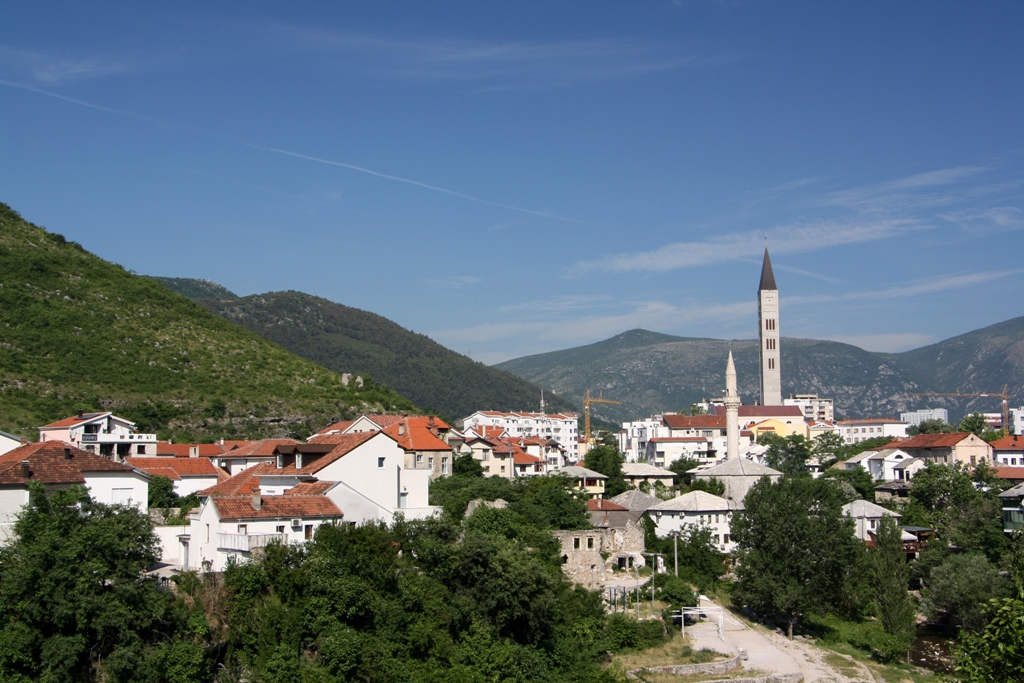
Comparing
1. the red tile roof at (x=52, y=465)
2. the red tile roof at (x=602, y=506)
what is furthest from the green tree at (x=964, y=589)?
the red tile roof at (x=52, y=465)

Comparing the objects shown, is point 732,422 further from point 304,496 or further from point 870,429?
point 870,429

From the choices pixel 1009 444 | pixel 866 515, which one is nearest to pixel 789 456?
pixel 1009 444

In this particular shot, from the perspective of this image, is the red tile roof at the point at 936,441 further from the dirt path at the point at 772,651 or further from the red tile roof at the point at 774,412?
the red tile roof at the point at 774,412

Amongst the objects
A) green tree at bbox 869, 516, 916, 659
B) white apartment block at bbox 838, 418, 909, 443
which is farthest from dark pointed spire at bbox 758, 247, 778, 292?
green tree at bbox 869, 516, 916, 659

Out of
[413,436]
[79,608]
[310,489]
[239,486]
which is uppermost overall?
[413,436]

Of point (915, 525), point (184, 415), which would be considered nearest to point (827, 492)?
point (915, 525)

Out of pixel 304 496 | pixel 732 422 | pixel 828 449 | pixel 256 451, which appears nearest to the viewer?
pixel 304 496

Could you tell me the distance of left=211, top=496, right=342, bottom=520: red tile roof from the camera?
33.4 metres

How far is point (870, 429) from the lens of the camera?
498 ft

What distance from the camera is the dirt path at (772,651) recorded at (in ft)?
131

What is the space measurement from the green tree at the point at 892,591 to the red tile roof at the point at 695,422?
6335 cm

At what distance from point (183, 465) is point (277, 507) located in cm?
1612

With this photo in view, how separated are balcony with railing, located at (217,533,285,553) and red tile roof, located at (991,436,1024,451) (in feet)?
223

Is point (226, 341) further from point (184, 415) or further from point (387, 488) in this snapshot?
point (387, 488)
